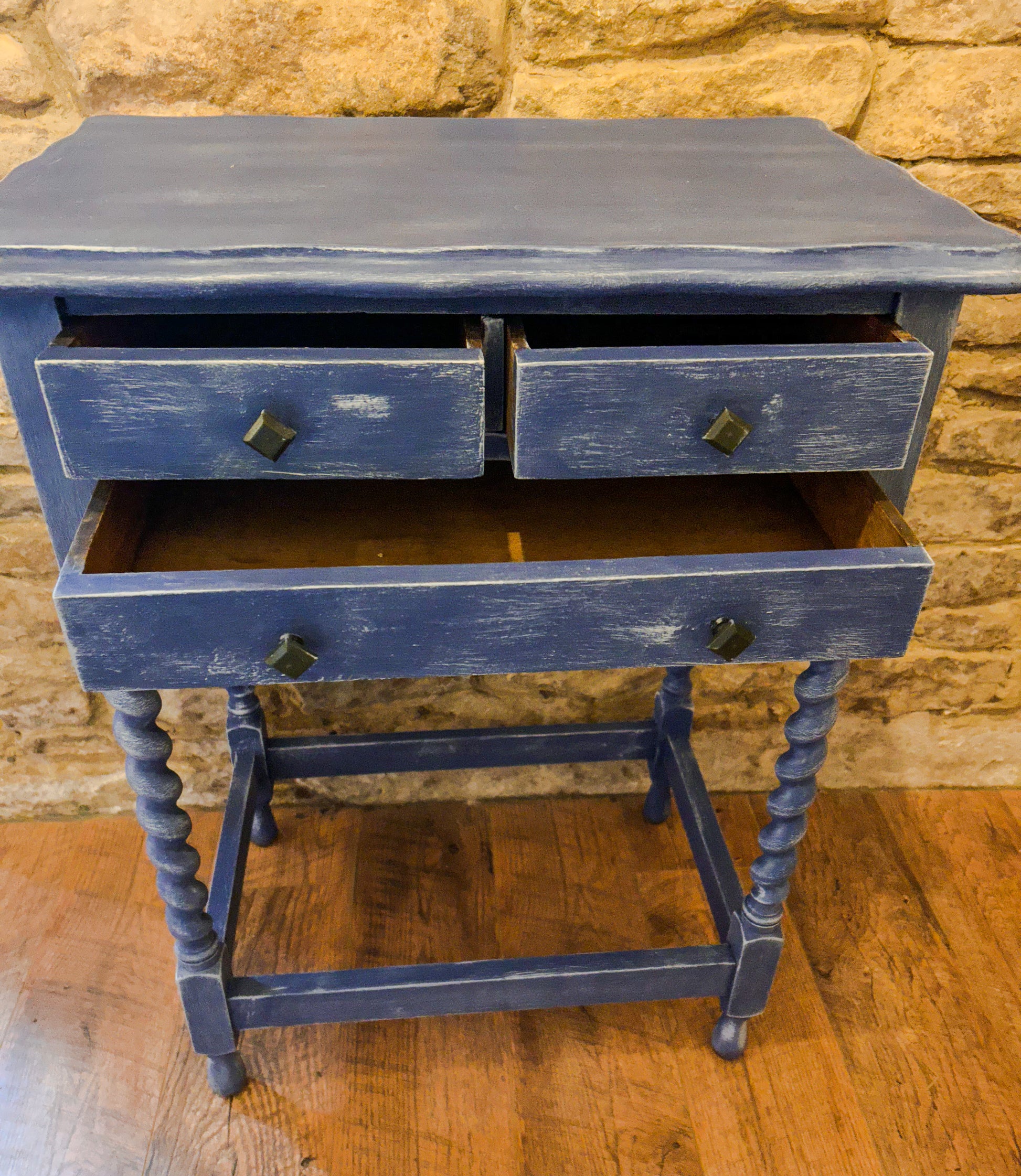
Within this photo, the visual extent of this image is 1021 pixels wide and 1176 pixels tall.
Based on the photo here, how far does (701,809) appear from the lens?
1.61 meters

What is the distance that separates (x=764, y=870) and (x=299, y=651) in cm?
72

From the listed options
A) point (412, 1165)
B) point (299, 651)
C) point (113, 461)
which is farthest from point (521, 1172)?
point (113, 461)

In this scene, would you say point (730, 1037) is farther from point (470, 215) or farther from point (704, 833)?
point (470, 215)

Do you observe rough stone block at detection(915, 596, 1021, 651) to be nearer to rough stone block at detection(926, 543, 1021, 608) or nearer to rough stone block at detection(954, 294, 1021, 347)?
rough stone block at detection(926, 543, 1021, 608)

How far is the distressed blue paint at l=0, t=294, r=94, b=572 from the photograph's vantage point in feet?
3.15

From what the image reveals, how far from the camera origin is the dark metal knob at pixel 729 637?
1036 mm

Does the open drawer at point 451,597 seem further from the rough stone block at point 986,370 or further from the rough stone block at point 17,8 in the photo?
the rough stone block at point 17,8

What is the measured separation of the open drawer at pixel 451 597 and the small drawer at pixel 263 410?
102 millimetres

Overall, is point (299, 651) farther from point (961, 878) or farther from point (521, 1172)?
point (961, 878)

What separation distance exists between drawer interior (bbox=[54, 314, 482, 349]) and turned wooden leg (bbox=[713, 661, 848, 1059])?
0.59 metres

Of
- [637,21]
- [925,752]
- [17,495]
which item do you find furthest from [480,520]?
[925,752]

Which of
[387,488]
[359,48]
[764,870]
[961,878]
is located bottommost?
[961,878]

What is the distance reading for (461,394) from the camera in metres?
0.95

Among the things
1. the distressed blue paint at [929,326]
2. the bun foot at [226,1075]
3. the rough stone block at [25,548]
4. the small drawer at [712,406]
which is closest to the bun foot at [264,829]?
the bun foot at [226,1075]
